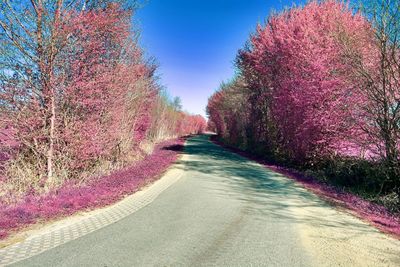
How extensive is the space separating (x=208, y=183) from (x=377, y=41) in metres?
8.39

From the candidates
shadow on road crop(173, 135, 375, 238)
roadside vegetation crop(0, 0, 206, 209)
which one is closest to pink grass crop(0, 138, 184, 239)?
roadside vegetation crop(0, 0, 206, 209)

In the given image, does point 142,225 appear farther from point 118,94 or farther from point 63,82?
point 118,94

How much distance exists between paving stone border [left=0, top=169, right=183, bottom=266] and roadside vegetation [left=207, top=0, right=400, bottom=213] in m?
7.73

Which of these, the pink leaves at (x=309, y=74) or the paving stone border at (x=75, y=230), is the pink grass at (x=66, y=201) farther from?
the pink leaves at (x=309, y=74)

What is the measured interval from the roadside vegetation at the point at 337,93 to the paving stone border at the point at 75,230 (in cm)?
773

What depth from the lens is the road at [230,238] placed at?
14.5ft

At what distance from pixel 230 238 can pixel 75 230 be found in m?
2.92

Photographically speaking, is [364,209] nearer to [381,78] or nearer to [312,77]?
[381,78]

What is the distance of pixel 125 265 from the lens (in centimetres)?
414

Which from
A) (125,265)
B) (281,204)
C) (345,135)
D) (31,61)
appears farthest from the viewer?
(345,135)

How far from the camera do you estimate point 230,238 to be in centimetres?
535

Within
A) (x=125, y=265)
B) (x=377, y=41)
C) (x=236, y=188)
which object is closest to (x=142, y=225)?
(x=125, y=265)

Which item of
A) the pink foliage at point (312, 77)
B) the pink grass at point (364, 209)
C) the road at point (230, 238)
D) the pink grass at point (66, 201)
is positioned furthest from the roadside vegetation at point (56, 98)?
the pink foliage at point (312, 77)

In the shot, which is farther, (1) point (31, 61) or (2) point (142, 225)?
(1) point (31, 61)
